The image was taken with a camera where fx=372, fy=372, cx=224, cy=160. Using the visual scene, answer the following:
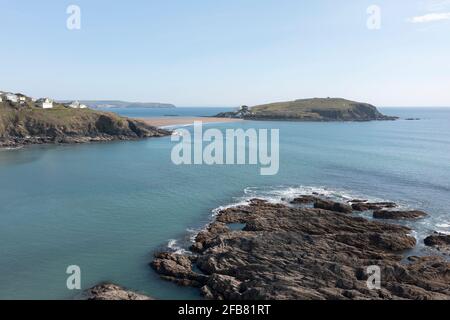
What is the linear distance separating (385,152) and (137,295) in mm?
88356

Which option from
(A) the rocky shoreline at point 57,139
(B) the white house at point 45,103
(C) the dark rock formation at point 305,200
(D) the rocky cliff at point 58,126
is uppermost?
(B) the white house at point 45,103

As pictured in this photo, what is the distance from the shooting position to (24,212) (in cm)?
4788

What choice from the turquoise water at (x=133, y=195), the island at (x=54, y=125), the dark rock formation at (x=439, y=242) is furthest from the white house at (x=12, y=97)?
the dark rock formation at (x=439, y=242)

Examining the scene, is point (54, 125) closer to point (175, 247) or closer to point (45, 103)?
point (45, 103)

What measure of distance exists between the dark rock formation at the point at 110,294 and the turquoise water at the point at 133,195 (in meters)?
1.52

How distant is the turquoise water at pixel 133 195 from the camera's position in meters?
A: 32.9

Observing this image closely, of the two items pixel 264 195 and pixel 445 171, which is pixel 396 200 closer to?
pixel 264 195

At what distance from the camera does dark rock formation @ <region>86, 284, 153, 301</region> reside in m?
26.2

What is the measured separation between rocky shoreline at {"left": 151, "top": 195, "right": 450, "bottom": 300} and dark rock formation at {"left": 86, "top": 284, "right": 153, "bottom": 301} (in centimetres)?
421

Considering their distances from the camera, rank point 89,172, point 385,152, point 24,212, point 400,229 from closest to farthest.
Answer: point 400,229, point 24,212, point 89,172, point 385,152

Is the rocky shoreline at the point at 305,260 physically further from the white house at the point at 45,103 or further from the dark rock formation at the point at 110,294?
the white house at the point at 45,103

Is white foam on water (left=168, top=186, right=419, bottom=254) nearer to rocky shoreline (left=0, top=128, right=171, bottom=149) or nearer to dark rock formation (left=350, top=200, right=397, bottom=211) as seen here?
dark rock formation (left=350, top=200, right=397, bottom=211)

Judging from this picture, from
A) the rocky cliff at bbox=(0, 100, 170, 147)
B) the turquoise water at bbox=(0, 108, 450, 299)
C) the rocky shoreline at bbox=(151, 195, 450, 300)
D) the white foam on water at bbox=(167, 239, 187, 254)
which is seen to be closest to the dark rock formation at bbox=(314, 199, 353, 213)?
the rocky shoreline at bbox=(151, 195, 450, 300)

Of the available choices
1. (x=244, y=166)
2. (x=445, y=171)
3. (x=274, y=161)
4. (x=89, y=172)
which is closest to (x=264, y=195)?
(x=244, y=166)
